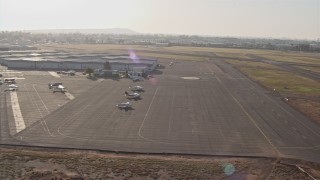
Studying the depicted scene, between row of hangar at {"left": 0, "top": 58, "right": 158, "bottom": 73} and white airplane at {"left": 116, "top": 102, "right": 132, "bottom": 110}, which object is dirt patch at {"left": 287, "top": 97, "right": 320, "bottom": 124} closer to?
white airplane at {"left": 116, "top": 102, "right": 132, "bottom": 110}

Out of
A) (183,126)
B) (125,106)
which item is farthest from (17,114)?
(183,126)

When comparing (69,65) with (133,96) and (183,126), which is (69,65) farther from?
(183,126)

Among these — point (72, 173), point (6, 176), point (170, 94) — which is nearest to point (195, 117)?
point (170, 94)

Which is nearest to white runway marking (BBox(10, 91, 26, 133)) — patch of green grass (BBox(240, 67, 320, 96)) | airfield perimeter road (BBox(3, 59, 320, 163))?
airfield perimeter road (BBox(3, 59, 320, 163))

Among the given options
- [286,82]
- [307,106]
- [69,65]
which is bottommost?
[286,82]

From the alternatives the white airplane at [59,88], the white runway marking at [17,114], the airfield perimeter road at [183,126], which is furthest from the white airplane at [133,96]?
the white runway marking at [17,114]
